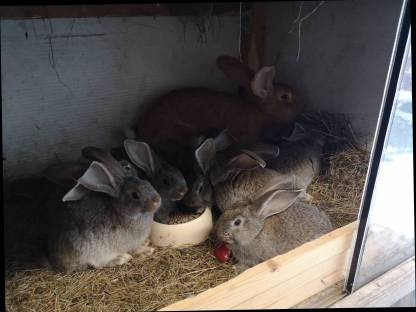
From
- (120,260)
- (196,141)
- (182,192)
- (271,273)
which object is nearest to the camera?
(271,273)

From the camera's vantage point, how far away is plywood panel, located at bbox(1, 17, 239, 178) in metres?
1.92

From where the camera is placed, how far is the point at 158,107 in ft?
7.57

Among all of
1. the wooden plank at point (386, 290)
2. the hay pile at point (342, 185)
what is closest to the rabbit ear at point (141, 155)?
the hay pile at point (342, 185)

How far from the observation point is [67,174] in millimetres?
1726

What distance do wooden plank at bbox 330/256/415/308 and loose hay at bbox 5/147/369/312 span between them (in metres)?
0.31

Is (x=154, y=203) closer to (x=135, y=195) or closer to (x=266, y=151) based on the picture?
(x=135, y=195)

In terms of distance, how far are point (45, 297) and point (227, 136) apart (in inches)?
43.6

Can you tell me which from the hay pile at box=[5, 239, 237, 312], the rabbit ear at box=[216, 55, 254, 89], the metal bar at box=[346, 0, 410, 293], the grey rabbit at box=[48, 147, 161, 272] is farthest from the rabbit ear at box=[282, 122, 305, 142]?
the grey rabbit at box=[48, 147, 161, 272]

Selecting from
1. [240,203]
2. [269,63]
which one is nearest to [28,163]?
[240,203]

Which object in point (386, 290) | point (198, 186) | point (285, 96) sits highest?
point (285, 96)

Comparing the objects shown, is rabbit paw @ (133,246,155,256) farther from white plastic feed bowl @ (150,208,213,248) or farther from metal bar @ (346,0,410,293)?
metal bar @ (346,0,410,293)

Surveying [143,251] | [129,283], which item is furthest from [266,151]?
[129,283]

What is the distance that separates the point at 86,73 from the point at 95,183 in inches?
29.1

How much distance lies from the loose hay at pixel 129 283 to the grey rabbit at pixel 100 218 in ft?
0.20
